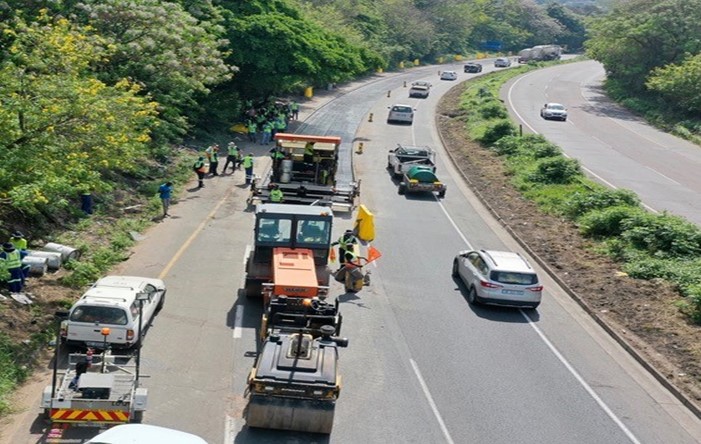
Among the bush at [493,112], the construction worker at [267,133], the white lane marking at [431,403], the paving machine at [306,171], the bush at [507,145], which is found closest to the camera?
the white lane marking at [431,403]

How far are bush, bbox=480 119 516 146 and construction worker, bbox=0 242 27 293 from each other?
34509 mm

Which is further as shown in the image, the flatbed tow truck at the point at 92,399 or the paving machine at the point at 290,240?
the paving machine at the point at 290,240

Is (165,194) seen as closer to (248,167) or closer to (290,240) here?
(248,167)

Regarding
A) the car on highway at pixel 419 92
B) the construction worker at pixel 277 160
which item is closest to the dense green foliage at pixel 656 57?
the car on highway at pixel 419 92

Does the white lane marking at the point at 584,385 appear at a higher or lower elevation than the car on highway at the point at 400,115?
lower

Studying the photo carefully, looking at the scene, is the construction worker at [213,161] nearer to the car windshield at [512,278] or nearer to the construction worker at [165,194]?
the construction worker at [165,194]

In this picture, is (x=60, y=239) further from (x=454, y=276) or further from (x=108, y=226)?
(x=454, y=276)

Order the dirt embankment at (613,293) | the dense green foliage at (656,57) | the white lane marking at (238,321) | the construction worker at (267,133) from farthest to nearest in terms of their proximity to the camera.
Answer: the dense green foliage at (656,57) < the construction worker at (267,133) < the dirt embankment at (613,293) < the white lane marking at (238,321)

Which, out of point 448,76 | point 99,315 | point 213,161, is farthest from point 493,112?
point 99,315

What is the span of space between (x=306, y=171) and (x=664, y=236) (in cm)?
1364

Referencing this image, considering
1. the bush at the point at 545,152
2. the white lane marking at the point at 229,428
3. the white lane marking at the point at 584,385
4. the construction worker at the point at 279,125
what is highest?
the bush at the point at 545,152

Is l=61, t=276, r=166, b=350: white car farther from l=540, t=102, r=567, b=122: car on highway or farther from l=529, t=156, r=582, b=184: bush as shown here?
l=540, t=102, r=567, b=122: car on highway

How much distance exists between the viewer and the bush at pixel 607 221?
97.4 feet

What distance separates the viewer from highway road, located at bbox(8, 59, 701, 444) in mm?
15320
